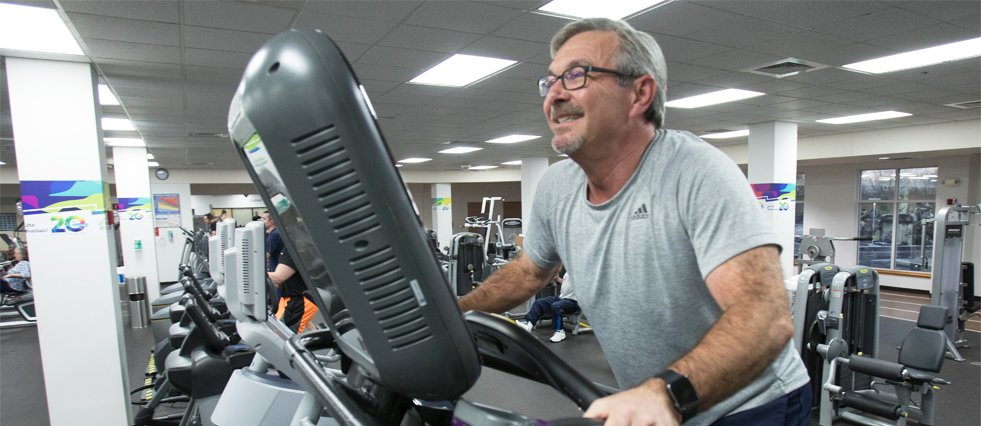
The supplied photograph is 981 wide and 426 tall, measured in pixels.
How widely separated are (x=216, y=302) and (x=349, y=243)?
4868 mm

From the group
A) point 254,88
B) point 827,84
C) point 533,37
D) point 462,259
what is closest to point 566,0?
point 533,37

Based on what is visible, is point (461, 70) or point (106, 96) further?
point (106, 96)

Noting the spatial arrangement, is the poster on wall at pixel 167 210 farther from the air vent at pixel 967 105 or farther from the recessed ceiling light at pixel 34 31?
the air vent at pixel 967 105

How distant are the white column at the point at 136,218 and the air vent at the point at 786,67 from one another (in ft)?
27.8

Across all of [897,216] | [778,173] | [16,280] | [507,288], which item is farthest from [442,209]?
[507,288]

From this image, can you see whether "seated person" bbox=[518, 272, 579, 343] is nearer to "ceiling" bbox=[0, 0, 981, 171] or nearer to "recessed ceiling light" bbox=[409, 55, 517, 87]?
"ceiling" bbox=[0, 0, 981, 171]

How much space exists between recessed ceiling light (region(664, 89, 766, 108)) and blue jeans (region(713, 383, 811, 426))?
5345 mm

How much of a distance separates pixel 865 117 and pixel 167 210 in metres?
13.7

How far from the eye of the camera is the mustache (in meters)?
0.99

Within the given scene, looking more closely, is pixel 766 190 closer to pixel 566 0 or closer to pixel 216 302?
pixel 566 0

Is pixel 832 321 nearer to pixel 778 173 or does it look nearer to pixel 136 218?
pixel 778 173

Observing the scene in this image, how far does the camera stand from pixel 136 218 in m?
8.14

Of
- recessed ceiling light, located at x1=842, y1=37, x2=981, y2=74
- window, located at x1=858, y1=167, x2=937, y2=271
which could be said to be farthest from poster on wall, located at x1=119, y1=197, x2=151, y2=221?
window, located at x1=858, y1=167, x2=937, y2=271

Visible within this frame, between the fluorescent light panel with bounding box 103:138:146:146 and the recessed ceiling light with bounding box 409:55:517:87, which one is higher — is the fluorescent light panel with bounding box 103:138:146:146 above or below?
below
